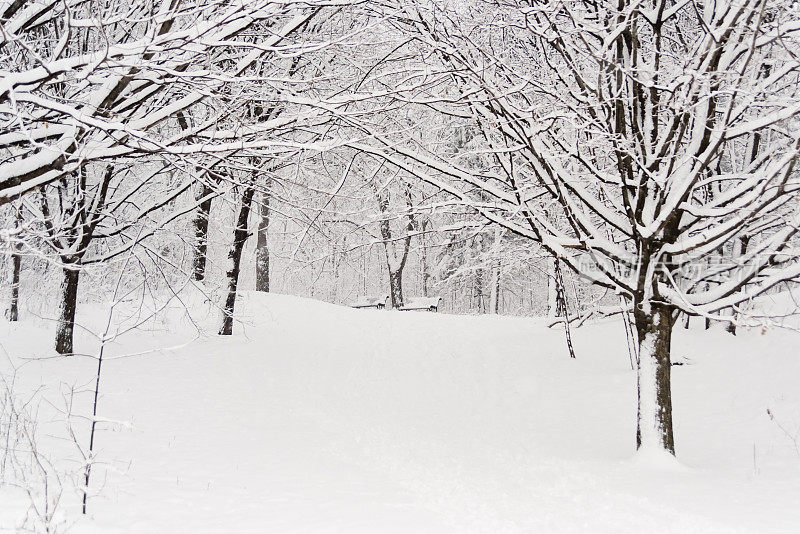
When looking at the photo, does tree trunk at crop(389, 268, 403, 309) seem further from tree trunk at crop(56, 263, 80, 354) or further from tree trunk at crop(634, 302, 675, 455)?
tree trunk at crop(634, 302, 675, 455)

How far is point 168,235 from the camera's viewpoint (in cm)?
1269

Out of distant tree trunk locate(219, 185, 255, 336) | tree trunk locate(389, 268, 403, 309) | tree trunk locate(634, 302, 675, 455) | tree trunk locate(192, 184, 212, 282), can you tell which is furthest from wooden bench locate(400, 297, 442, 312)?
tree trunk locate(634, 302, 675, 455)

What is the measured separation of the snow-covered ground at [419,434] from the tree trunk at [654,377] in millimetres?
277

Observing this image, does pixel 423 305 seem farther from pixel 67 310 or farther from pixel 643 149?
pixel 643 149

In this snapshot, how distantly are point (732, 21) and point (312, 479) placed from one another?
551 cm

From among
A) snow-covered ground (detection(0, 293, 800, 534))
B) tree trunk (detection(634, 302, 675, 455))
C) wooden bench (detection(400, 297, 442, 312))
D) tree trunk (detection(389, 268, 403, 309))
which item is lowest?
snow-covered ground (detection(0, 293, 800, 534))

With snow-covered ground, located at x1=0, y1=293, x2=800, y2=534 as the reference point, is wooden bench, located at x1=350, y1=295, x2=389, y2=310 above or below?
above

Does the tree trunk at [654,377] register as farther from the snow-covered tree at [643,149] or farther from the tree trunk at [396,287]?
the tree trunk at [396,287]

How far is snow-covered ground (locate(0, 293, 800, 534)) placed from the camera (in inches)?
175

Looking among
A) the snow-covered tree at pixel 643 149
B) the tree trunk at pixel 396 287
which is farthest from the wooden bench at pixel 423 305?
the snow-covered tree at pixel 643 149

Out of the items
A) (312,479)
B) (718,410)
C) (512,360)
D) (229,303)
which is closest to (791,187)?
(718,410)

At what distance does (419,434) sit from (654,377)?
312 centimetres

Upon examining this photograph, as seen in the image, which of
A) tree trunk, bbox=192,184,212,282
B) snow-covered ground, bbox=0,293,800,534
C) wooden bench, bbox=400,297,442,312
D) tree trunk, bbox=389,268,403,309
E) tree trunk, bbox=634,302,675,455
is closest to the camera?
snow-covered ground, bbox=0,293,800,534

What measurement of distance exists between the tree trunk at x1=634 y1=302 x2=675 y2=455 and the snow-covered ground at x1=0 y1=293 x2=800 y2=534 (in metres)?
0.28
